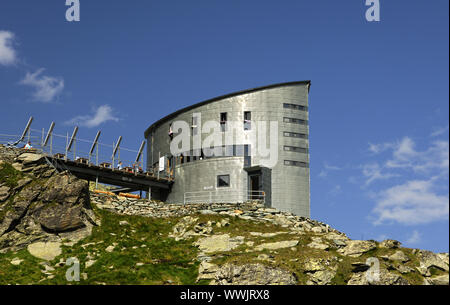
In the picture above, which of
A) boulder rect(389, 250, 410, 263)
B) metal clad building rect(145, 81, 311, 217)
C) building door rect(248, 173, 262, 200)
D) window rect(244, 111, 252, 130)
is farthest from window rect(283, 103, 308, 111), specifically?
boulder rect(389, 250, 410, 263)

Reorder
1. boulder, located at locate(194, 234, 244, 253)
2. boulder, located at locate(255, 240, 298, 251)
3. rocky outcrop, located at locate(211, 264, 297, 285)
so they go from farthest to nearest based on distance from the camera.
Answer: boulder, located at locate(194, 234, 244, 253)
boulder, located at locate(255, 240, 298, 251)
rocky outcrop, located at locate(211, 264, 297, 285)

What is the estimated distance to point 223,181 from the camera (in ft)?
174

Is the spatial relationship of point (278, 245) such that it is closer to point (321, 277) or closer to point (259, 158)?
point (321, 277)

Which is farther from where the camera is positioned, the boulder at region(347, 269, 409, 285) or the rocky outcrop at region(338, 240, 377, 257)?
the rocky outcrop at region(338, 240, 377, 257)

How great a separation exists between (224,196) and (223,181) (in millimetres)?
1526

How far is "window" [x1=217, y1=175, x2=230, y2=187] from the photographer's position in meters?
52.9

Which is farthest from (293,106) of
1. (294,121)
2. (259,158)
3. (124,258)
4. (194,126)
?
(124,258)

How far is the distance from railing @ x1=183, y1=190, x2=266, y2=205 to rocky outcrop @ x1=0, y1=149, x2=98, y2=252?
12.6m

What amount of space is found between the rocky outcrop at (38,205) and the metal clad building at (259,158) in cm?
1353

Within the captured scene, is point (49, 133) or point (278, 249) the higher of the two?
point (49, 133)

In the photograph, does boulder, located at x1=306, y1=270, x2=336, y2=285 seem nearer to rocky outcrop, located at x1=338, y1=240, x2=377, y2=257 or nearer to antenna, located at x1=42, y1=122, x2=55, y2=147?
rocky outcrop, located at x1=338, y1=240, x2=377, y2=257

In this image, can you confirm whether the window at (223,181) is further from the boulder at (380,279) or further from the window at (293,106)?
the boulder at (380,279)

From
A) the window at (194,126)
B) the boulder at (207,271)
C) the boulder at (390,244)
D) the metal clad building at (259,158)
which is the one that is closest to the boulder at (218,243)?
the boulder at (207,271)
